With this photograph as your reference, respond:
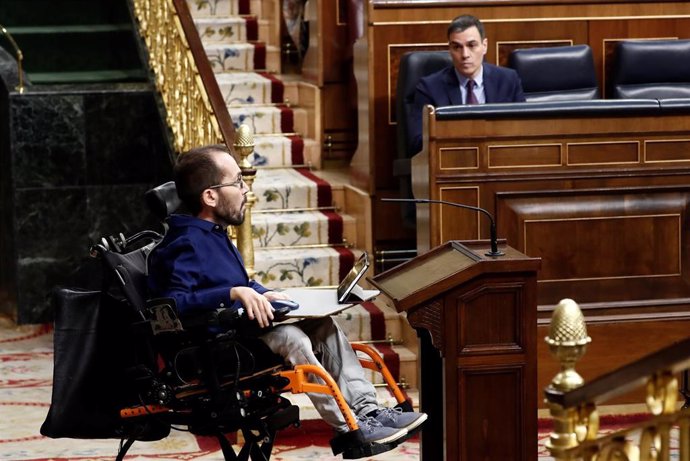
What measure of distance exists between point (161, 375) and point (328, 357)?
490mm

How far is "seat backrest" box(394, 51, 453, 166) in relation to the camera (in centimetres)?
620

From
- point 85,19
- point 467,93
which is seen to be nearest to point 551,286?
point 467,93

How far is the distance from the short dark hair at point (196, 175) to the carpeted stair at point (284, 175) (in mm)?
1635

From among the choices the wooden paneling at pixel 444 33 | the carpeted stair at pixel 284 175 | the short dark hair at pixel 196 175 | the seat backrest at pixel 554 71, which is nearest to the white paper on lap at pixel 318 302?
the short dark hair at pixel 196 175

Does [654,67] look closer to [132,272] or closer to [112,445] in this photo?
[112,445]

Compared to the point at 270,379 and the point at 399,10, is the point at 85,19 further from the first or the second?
the point at 270,379

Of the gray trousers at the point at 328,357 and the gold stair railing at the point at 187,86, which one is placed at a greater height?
the gold stair railing at the point at 187,86

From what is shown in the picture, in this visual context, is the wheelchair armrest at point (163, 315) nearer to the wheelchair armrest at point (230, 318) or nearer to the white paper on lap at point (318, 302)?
the wheelchair armrest at point (230, 318)

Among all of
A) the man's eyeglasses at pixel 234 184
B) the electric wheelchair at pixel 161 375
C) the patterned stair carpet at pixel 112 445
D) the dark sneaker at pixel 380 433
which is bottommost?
the patterned stair carpet at pixel 112 445

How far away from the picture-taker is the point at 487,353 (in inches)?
152

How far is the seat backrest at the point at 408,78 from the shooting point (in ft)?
20.3

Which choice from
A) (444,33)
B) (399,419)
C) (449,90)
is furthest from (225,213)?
(444,33)

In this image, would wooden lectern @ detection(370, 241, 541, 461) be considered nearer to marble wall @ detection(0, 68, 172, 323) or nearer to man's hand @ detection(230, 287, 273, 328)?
man's hand @ detection(230, 287, 273, 328)

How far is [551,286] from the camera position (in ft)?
18.1
